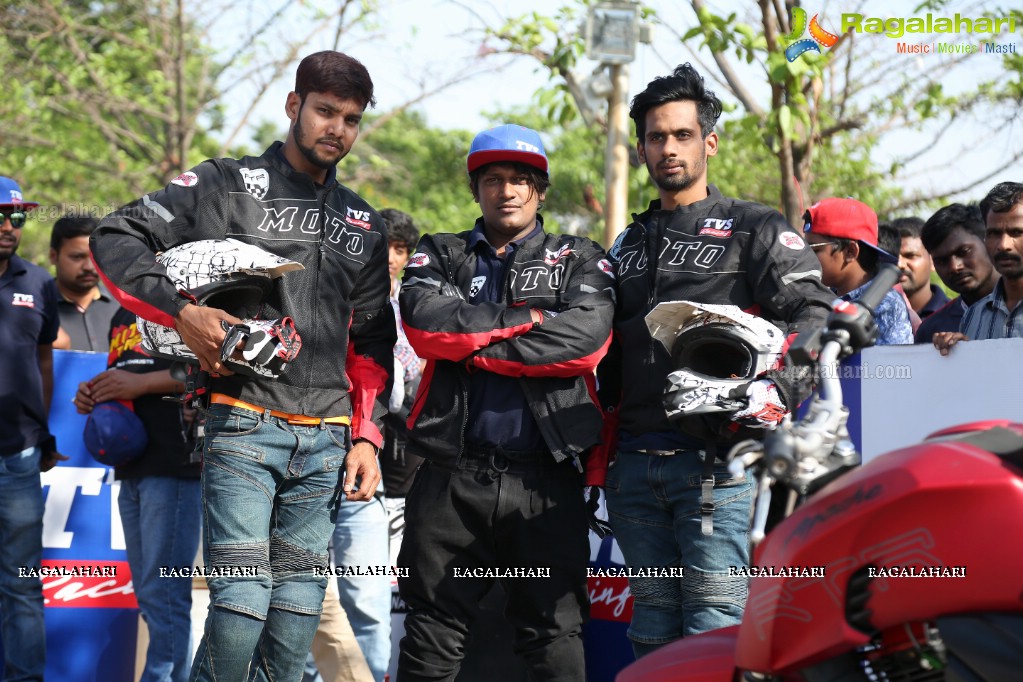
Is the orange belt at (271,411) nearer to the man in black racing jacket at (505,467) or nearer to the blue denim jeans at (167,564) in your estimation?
the man in black racing jacket at (505,467)

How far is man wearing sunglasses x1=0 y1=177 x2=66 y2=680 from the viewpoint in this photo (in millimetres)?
5629

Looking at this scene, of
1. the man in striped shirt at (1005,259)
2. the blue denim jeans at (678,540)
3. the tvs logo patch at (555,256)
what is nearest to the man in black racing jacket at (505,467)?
the tvs logo patch at (555,256)

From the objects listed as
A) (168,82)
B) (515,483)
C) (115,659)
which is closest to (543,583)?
(515,483)

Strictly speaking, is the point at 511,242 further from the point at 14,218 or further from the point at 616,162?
the point at 616,162

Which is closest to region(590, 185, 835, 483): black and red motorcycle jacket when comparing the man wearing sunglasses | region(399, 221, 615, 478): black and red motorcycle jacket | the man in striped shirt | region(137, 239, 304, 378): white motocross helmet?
region(399, 221, 615, 478): black and red motorcycle jacket

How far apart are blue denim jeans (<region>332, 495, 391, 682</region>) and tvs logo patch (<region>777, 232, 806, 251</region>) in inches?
105

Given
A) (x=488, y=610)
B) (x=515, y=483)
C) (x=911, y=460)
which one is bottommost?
(x=488, y=610)

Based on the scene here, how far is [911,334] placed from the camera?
537 cm

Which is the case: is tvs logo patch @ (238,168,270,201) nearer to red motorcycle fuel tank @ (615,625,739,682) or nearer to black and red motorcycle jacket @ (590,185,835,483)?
black and red motorcycle jacket @ (590,185,835,483)

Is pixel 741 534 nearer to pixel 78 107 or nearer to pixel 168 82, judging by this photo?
pixel 168 82

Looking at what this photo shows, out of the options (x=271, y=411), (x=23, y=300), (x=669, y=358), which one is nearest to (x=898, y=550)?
(x=669, y=358)

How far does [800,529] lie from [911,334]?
10.8 ft

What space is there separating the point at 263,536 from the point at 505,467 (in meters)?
0.91

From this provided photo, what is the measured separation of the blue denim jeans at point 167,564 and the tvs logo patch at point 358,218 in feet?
6.10
